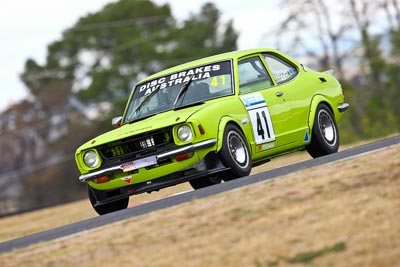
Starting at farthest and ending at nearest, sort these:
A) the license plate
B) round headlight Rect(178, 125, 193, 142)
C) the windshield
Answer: the windshield, the license plate, round headlight Rect(178, 125, 193, 142)

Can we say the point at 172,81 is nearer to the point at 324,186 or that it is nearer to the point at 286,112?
the point at 286,112

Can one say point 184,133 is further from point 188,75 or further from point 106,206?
point 188,75

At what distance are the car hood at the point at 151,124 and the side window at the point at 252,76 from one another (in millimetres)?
Answer: 802

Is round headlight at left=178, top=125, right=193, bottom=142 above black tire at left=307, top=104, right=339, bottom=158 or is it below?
above

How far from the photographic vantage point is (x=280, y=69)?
43.5 ft

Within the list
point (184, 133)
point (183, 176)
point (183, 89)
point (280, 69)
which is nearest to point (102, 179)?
point (183, 176)

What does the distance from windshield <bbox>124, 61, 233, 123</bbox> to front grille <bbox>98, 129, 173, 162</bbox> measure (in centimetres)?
89

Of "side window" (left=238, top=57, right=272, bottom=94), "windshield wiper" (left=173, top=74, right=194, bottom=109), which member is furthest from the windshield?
"side window" (left=238, top=57, right=272, bottom=94)

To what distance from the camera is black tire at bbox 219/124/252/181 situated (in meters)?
11.2

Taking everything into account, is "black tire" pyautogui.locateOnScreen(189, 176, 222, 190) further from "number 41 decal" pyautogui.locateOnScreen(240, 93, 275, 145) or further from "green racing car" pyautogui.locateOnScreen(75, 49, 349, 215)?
"number 41 decal" pyautogui.locateOnScreen(240, 93, 275, 145)

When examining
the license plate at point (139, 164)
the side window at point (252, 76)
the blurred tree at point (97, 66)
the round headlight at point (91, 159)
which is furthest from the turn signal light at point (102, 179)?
the blurred tree at point (97, 66)

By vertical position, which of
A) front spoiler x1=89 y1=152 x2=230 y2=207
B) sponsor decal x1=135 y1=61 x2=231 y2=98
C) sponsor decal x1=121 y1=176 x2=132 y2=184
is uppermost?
sponsor decal x1=135 y1=61 x2=231 y2=98

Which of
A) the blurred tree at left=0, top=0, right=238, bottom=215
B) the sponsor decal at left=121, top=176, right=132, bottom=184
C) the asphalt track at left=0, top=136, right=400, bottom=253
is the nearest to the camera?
the asphalt track at left=0, top=136, right=400, bottom=253

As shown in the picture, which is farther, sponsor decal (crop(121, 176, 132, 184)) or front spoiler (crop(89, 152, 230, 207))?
sponsor decal (crop(121, 176, 132, 184))
